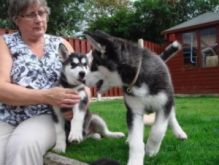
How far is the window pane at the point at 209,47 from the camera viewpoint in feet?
57.6

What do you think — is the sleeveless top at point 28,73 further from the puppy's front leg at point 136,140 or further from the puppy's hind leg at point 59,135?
the puppy's front leg at point 136,140

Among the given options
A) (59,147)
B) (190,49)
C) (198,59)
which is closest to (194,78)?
(198,59)

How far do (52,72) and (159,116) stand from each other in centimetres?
106

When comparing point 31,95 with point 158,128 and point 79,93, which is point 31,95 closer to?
point 79,93

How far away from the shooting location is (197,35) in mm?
18078

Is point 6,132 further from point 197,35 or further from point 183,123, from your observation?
point 197,35

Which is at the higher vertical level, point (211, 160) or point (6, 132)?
point (6, 132)

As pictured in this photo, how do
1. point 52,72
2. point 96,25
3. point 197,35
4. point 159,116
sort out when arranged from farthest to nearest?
point 96,25 → point 197,35 → point 52,72 → point 159,116

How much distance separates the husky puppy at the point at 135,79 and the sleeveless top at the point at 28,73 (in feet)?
1.83

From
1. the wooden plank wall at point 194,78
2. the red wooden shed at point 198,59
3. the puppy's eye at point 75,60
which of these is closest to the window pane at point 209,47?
the red wooden shed at point 198,59

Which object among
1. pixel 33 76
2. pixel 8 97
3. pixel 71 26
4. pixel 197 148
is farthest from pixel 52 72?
pixel 71 26

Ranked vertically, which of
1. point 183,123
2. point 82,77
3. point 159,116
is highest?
point 82,77

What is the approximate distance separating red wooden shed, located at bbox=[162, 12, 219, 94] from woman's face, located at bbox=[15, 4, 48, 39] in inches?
556

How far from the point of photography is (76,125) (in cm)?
380
